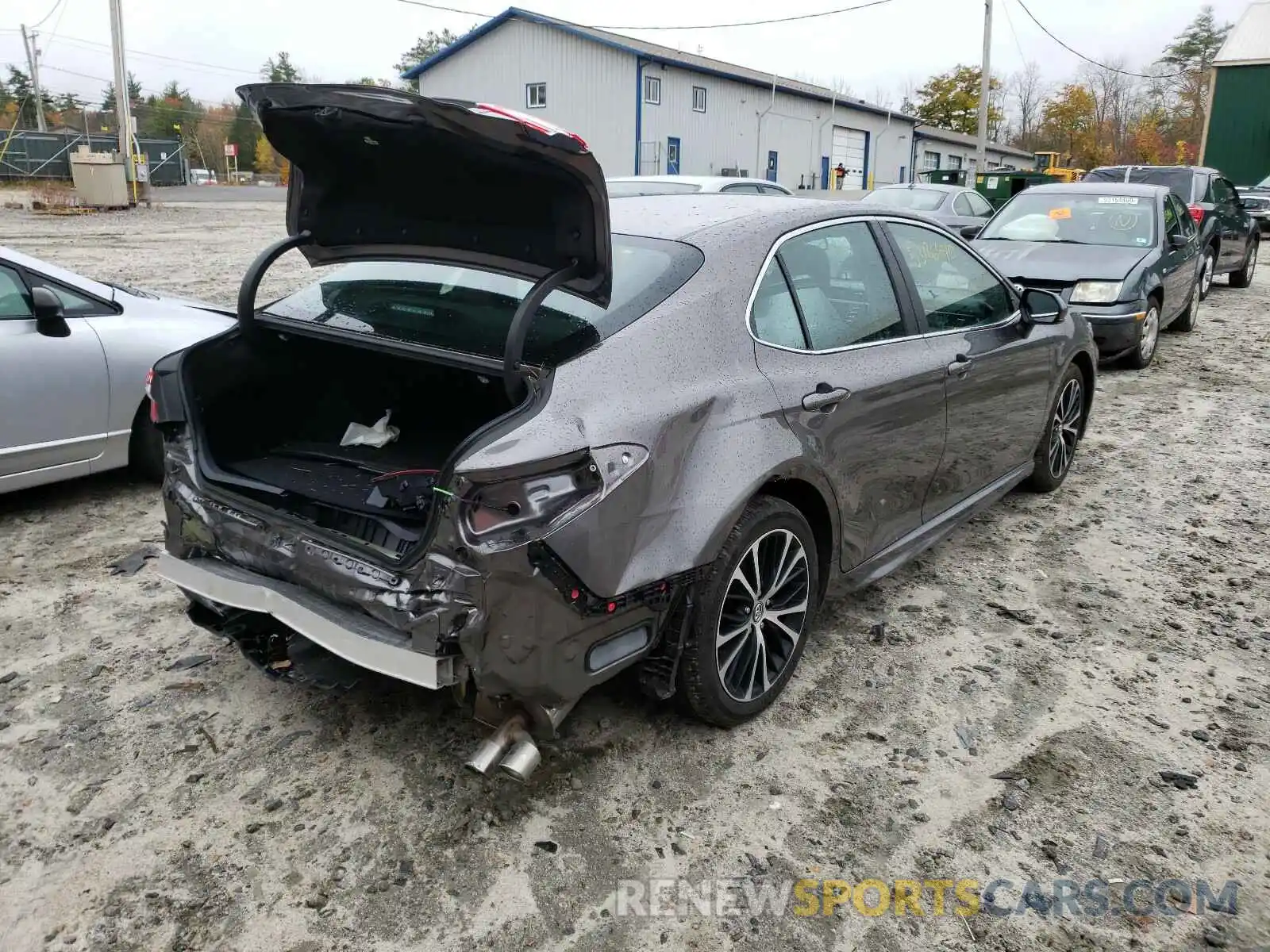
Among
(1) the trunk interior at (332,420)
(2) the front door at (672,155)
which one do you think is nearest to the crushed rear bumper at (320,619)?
(1) the trunk interior at (332,420)

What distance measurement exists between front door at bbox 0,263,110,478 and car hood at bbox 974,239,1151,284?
7124 millimetres

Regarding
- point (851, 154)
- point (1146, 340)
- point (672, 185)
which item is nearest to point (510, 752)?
point (1146, 340)

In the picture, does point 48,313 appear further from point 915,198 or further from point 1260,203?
point 1260,203

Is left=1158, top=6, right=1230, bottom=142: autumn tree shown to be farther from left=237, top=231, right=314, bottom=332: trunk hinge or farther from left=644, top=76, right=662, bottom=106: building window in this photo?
left=237, top=231, right=314, bottom=332: trunk hinge

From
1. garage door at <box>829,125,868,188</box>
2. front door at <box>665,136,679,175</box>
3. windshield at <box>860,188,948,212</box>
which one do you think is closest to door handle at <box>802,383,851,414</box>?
windshield at <box>860,188,948,212</box>

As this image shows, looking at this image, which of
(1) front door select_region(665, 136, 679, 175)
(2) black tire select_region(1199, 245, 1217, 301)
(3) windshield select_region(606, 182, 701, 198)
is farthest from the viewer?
(1) front door select_region(665, 136, 679, 175)

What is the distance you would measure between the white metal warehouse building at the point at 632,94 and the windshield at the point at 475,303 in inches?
1421

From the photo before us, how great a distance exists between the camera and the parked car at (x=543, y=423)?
2.50 metres

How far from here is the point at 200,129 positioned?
2837 inches

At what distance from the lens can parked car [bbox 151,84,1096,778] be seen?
2498 millimetres

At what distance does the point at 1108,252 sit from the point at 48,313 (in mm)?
8548

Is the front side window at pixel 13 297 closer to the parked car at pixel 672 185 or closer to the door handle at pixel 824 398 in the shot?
the door handle at pixel 824 398

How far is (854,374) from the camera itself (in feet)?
11.1

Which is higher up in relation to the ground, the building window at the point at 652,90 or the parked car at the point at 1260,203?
the building window at the point at 652,90
